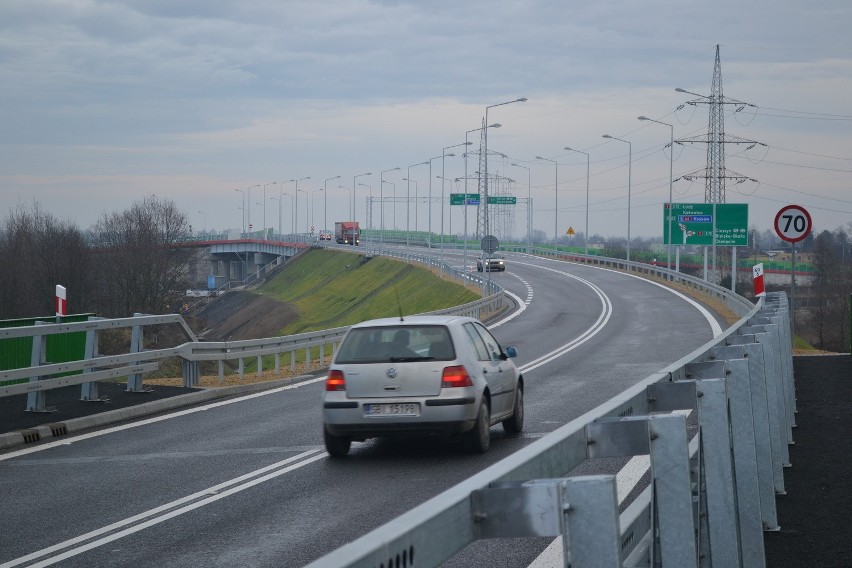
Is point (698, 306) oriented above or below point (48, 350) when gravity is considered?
below

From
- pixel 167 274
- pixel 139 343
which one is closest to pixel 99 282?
pixel 167 274

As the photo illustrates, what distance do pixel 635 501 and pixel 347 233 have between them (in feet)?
512

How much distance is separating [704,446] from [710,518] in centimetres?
34

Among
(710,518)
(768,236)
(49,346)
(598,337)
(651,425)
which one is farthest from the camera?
(768,236)

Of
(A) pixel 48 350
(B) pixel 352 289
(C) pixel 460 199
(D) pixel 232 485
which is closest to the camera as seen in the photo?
(D) pixel 232 485

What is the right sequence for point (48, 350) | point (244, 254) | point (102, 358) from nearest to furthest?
1. point (102, 358)
2. point (48, 350)
3. point (244, 254)

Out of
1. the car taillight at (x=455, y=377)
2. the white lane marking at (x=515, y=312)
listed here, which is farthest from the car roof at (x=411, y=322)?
the white lane marking at (x=515, y=312)

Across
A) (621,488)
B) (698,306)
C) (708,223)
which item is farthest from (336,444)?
(708,223)

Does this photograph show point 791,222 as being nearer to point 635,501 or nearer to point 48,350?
point 48,350

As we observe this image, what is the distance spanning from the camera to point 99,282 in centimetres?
8812

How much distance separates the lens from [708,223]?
70.1m

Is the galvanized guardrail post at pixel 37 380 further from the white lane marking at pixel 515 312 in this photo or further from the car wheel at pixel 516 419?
the white lane marking at pixel 515 312

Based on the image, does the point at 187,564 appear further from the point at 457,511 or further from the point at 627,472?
the point at 457,511

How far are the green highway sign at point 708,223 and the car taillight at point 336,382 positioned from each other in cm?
5477
